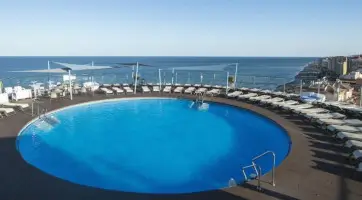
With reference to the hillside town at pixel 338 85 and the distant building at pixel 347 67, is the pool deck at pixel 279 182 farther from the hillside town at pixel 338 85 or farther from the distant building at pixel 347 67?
the distant building at pixel 347 67

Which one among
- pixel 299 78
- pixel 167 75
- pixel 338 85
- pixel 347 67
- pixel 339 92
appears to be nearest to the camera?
pixel 338 85

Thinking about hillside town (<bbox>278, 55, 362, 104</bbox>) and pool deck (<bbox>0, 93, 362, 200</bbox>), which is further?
hillside town (<bbox>278, 55, 362, 104</bbox>)

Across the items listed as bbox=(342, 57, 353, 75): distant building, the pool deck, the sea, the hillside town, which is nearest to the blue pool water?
the pool deck

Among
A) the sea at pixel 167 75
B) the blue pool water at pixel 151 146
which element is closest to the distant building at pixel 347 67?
the sea at pixel 167 75

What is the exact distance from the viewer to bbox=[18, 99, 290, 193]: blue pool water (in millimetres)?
6820

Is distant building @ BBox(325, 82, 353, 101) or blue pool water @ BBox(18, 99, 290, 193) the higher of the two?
distant building @ BBox(325, 82, 353, 101)

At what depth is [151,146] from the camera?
9.09 metres

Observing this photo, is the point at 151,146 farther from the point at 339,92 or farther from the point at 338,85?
the point at 339,92

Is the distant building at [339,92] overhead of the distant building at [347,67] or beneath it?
beneath

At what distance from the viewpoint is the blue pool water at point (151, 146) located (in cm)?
682

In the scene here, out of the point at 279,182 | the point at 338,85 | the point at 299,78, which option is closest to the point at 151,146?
the point at 279,182

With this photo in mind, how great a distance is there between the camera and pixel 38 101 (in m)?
13.8

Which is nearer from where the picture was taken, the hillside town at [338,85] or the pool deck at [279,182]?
the pool deck at [279,182]

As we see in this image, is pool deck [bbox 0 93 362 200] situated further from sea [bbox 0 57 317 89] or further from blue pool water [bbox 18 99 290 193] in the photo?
sea [bbox 0 57 317 89]
